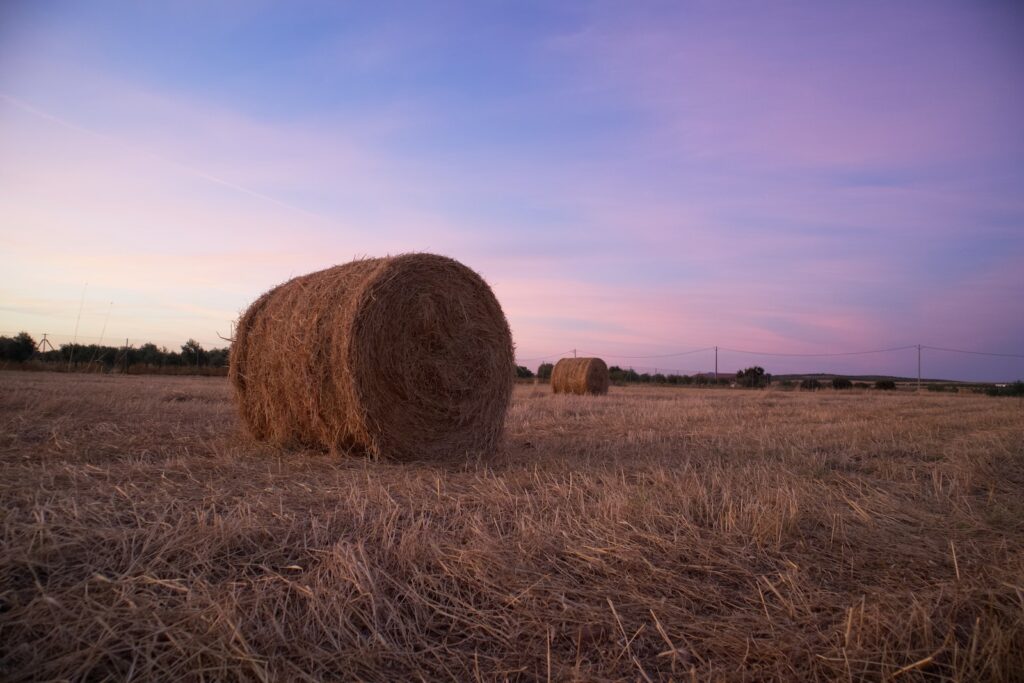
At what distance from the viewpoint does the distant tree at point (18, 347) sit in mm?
27203

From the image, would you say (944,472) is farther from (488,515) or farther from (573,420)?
(573,420)

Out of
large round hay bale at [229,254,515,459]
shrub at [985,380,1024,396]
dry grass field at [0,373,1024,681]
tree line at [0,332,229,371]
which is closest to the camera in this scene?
dry grass field at [0,373,1024,681]

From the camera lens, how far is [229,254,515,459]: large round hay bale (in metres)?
6.31

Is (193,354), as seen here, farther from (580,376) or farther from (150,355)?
(580,376)

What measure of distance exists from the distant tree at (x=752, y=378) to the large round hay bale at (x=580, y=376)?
1048 inches

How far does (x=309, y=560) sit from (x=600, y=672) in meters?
1.37

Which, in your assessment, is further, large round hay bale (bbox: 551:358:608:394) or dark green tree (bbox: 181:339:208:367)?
dark green tree (bbox: 181:339:208:367)

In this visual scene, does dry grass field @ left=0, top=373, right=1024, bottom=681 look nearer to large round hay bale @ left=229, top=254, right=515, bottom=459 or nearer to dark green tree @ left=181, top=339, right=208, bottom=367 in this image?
Answer: large round hay bale @ left=229, top=254, right=515, bottom=459

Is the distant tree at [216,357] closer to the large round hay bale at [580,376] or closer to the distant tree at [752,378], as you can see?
the large round hay bale at [580,376]

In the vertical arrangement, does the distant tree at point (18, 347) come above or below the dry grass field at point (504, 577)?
above

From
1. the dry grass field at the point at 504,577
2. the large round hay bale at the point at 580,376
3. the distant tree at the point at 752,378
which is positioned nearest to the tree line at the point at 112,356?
the large round hay bale at the point at 580,376

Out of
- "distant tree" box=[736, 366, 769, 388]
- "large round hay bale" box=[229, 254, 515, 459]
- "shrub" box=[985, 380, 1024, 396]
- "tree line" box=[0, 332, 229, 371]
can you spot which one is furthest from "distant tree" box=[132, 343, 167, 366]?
"shrub" box=[985, 380, 1024, 396]

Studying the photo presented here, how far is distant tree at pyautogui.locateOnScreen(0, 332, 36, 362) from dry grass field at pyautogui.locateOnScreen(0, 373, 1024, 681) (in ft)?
91.5

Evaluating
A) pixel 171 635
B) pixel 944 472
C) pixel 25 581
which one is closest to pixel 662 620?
pixel 171 635
